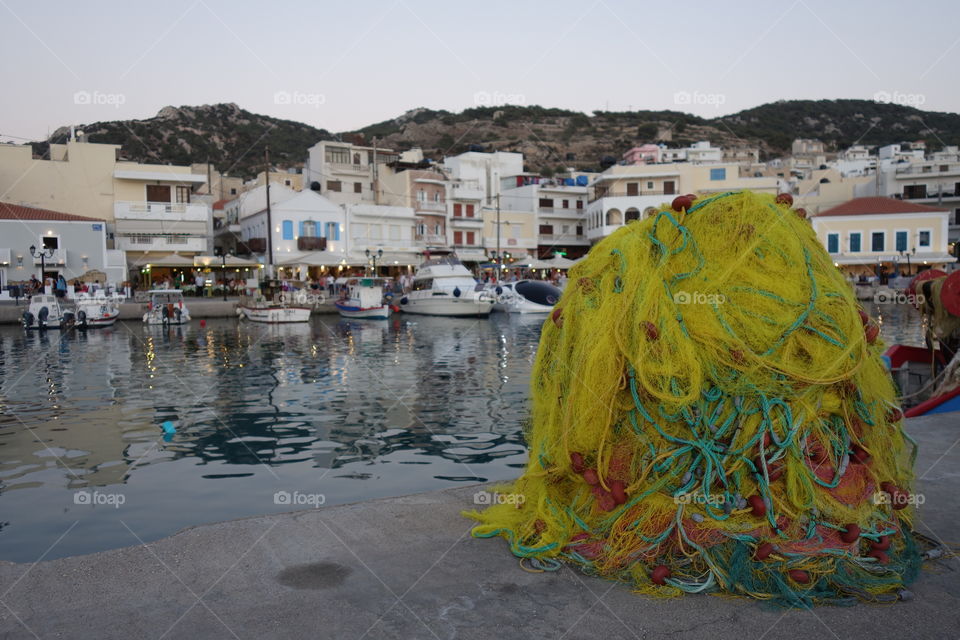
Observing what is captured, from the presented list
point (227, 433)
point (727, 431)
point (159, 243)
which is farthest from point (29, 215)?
point (727, 431)

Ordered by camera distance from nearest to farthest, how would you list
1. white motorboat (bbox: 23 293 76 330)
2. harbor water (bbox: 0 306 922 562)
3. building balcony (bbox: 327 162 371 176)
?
harbor water (bbox: 0 306 922 562) < white motorboat (bbox: 23 293 76 330) < building balcony (bbox: 327 162 371 176)

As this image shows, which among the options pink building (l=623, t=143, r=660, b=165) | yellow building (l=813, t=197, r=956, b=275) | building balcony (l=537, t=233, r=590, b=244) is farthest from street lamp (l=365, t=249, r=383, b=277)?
pink building (l=623, t=143, r=660, b=165)

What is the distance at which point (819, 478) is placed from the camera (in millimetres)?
4379

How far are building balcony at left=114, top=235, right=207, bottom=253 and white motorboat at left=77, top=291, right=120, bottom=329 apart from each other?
18679 mm

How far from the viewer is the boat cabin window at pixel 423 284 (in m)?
45.8

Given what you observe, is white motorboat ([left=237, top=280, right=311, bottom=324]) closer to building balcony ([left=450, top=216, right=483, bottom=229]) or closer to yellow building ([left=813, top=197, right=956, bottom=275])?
building balcony ([left=450, top=216, right=483, bottom=229])

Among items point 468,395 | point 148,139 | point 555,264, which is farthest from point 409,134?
point 468,395

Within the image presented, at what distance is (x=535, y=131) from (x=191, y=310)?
377 feet

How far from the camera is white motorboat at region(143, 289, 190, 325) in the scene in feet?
118

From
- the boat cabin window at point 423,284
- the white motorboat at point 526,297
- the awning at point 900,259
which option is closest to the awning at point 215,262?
the boat cabin window at point 423,284

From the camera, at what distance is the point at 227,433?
484 inches

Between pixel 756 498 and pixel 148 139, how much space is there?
122 m

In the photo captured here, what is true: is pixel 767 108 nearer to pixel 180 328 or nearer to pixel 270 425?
pixel 180 328

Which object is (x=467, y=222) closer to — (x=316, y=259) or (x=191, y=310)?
(x=316, y=259)
